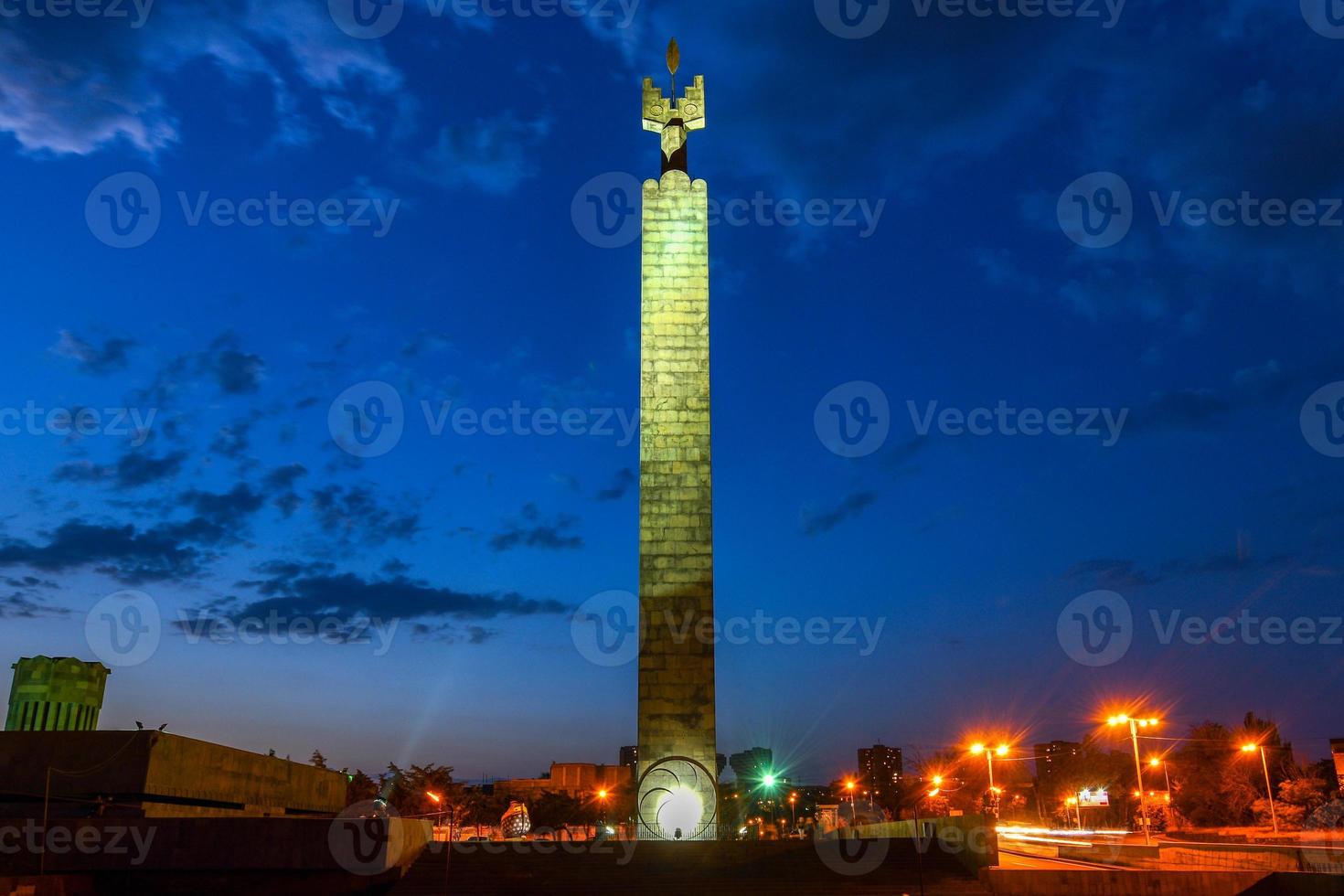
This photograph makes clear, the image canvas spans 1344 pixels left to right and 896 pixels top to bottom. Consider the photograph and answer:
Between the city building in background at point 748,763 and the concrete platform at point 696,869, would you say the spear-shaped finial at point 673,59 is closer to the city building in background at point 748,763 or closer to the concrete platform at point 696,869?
the concrete platform at point 696,869

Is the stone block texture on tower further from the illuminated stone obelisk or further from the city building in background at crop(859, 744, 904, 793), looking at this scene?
the city building in background at crop(859, 744, 904, 793)

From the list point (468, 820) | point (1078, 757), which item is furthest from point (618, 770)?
point (1078, 757)

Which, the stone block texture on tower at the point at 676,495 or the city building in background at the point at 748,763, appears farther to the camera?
the city building in background at the point at 748,763

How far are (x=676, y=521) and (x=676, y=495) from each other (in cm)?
60

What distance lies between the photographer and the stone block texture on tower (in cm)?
2166

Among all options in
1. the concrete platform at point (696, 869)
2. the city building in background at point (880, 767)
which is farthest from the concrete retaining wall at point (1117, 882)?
the city building in background at point (880, 767)

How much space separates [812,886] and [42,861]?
10091mm

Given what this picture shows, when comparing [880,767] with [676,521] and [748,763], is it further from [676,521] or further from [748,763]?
[676,521]

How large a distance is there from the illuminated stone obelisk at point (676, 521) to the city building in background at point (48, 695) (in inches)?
488

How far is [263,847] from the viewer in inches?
512

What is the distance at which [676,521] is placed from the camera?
2272 centimetres

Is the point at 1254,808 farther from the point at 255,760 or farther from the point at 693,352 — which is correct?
the point at 255,760

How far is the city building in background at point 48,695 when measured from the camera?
70.8ft

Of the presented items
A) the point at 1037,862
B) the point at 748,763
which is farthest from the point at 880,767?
the point at 1037,862
